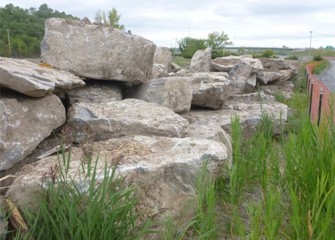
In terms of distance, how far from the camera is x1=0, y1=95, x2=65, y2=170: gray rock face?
2977mm

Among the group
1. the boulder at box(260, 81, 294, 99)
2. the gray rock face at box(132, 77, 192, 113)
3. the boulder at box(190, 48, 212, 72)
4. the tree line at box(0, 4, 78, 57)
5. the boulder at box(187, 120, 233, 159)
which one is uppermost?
the tree line at box(0, 4, 78, 57)

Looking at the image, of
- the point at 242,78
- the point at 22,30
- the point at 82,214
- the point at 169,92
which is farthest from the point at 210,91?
the point at 22,30

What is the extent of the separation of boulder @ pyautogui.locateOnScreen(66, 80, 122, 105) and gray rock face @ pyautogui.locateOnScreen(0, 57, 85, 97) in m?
0.39

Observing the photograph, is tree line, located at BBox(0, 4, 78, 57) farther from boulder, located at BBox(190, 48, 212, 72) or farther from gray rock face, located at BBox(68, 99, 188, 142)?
gray rock face, located at BBox(68, 99, 188, 142)

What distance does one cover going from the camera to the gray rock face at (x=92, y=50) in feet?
14.1

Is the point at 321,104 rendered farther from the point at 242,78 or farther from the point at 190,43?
the point at 190,43

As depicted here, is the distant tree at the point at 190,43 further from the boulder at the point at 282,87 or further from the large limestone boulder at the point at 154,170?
the large limestone boulder at the point at 154,170

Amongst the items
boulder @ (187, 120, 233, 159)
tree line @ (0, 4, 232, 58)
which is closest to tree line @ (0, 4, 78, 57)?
tree line @ (0, 4, 232, 58)

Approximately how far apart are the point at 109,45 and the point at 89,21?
48 centimetres

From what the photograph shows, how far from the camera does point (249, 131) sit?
4965 millimetres

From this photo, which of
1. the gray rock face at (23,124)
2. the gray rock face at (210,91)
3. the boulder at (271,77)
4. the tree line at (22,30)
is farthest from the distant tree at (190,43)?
the gray rock face at (23,124)

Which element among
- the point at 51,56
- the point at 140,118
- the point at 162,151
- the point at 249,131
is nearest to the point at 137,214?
the point at 162,151

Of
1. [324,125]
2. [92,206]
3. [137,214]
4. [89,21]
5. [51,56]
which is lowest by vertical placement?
[137,214]

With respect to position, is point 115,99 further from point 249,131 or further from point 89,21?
point 249,131
